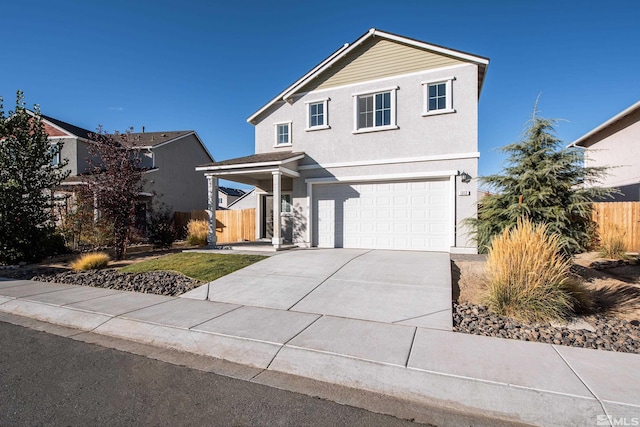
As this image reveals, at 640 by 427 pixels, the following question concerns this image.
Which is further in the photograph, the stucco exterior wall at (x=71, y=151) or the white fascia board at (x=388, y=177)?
the stucco exterior wall at (x=71, y=151)

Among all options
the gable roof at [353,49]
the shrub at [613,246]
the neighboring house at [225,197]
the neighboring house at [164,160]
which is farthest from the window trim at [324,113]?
the neighboring house at [225,197]

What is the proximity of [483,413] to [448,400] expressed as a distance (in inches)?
12.9

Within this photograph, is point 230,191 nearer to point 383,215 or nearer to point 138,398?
point 383,215

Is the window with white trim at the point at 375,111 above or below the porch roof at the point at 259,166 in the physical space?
above

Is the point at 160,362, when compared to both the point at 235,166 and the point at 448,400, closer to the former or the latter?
the point at 448,400

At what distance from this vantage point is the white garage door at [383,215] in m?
11.5

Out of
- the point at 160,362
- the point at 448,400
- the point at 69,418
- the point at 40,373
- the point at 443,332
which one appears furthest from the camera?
the point at 443,332

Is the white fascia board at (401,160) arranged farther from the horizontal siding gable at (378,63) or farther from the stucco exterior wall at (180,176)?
the stucco exterior wall at (180,176)

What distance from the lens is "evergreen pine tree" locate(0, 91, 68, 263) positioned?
11359mm

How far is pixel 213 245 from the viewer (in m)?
13.5

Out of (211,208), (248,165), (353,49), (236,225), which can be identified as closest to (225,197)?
(236,225)

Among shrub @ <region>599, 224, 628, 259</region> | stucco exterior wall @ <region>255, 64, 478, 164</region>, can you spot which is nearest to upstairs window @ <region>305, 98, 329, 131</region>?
stucco exterior wall @ <region>255, 64, 478, 164</region>

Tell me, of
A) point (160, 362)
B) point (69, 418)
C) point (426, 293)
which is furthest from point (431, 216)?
point (69, 418)

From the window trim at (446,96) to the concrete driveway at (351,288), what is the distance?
17.1 ft
